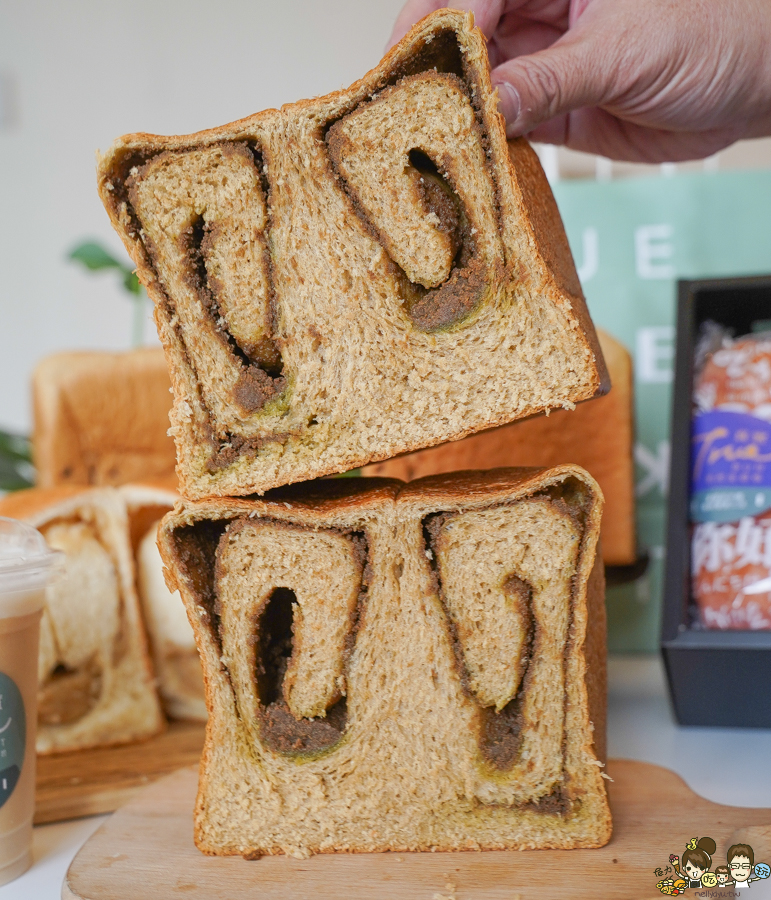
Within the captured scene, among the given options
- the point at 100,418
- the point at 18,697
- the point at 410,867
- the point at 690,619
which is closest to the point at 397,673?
the point at 410,867

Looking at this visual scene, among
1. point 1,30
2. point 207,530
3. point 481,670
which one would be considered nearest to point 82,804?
point 207,530

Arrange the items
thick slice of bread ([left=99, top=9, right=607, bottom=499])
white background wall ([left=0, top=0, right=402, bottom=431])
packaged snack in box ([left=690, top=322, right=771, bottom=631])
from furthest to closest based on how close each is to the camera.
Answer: white background wall ([left=0, top=0, right=402, bottom=431])
packaged snack in box ([left=690, top=322, right=771, bottom=631])
thick slice of bread ([left=99, top=9, right=607, bottom=499])

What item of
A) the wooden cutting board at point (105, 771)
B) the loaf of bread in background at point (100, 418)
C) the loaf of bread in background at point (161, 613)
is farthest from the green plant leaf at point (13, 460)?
the wooden cutting board at point (105, 771)

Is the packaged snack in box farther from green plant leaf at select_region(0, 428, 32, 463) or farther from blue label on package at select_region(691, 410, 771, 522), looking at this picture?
green plant leaf at select_region(0, 428, 32, 463)

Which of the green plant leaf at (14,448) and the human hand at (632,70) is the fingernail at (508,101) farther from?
the green plant leaf at (14,448)

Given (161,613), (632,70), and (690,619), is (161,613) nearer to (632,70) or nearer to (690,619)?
(690,619)

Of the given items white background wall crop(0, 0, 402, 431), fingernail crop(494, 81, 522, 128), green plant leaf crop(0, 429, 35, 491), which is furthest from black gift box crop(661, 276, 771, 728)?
green plant leaf crop(0, 429, 35, 491)
